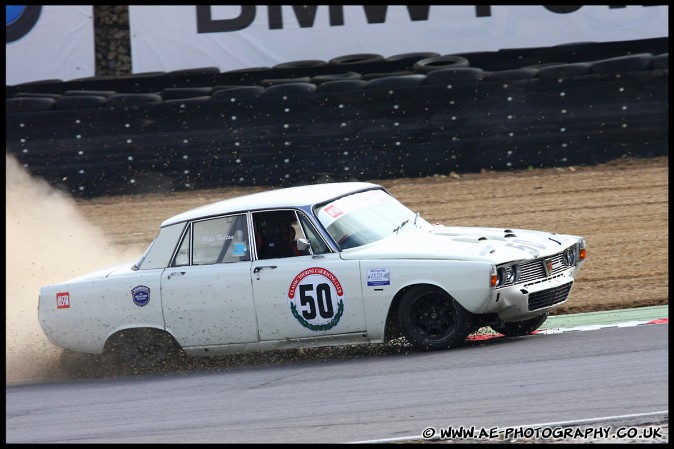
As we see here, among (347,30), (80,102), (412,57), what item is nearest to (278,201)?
(80,102)

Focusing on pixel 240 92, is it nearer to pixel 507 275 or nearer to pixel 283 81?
pixel 283 81

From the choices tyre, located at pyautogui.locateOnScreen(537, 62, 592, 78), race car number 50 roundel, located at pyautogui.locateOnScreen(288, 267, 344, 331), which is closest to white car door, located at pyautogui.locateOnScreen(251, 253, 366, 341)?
race car number 50 roundel, located at pyautogui.locateOnScreen(288, 267, 344, 331)

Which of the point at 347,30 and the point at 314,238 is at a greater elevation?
the point at 347,30

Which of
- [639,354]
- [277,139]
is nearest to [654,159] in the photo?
[277,139]

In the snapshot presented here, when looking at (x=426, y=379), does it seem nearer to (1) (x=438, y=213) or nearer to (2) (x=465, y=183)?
(1) (x=438, y=213)

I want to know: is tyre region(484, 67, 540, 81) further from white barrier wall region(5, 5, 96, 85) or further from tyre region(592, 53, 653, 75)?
white barrier wall region(5, 5, 96, 85)

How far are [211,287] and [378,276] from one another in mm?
1248

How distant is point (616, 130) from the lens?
13.4 m

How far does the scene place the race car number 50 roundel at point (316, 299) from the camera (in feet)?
23.2

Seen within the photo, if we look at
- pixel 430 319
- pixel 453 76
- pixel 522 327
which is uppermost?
pixel 453 76

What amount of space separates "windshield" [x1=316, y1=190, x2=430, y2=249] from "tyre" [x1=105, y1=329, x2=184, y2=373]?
1.52 meters

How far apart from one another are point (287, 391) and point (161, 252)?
1846mm

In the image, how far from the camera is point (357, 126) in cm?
1365

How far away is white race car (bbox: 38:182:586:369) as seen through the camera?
694 centimetres
